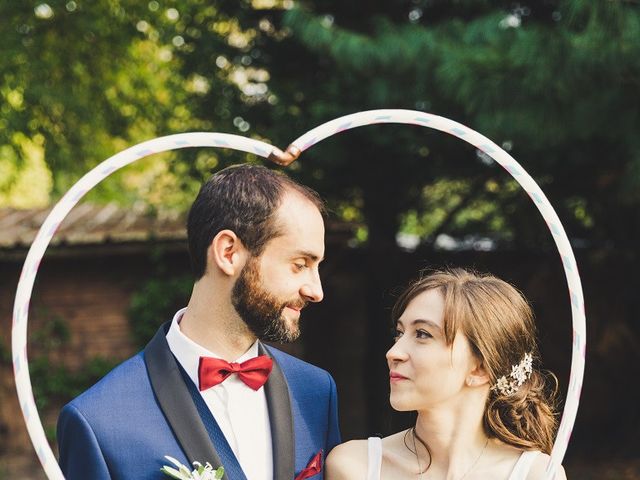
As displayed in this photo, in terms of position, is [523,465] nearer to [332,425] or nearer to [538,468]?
[538,468]

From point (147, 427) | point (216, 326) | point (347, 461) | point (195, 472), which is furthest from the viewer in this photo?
point (347, 461)

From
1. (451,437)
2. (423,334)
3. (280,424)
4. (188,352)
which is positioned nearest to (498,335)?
(423,334)

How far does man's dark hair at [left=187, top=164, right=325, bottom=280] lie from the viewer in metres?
3.40

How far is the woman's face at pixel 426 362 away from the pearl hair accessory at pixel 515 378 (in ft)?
0.58

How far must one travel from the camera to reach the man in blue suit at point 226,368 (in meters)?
3.20

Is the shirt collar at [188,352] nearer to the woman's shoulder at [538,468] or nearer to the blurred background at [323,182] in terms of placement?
the woman's shoulder at [538,468]

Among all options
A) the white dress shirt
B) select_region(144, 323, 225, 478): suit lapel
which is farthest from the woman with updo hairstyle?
select_region(144, 323, 225, 478): suit lapel

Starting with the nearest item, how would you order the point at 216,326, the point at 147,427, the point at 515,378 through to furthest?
1. the point at 147,427
2. the point at 216,326
3. the point at 515,378

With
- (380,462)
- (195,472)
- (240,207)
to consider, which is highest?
(240,207)

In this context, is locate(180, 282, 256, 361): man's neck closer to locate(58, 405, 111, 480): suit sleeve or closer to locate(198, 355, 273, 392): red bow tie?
locate(198, 355, 273, 392): red bow tie

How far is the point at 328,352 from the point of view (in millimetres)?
14133

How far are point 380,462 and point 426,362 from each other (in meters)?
0.50

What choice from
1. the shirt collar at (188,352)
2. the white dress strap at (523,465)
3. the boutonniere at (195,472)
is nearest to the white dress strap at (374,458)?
the white dress strap at (523,465)

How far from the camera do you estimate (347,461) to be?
3.70 metres
